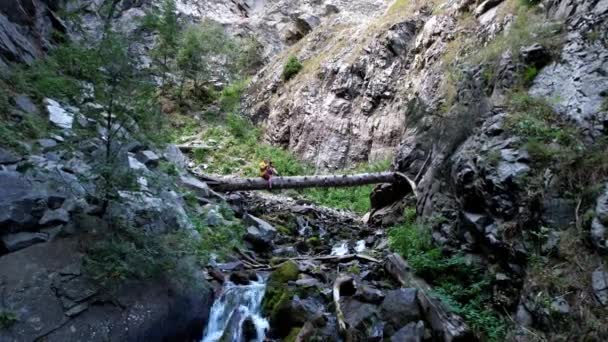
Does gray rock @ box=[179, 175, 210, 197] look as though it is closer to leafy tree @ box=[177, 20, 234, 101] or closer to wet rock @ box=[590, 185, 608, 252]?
wet rock @ box=[590, 185, 608, 252]

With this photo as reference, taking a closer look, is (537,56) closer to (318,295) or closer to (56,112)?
(318,295)

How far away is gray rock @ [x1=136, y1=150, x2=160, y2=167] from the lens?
8.46 metres

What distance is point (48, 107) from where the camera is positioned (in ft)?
26.3

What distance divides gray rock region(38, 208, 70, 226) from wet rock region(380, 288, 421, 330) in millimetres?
4649

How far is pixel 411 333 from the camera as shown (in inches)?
225

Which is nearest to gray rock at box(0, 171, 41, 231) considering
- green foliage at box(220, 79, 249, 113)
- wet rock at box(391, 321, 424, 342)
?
wet rock at box(391, 321, 424, 342)

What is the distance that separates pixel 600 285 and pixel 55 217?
6761 mm

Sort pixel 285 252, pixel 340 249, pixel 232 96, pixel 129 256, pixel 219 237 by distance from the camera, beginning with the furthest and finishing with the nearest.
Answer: pixel 232 96, pixel 340 249, pixel 285 252, pixel 219 237, pixel 129 256

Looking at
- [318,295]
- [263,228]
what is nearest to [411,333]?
[318,295]

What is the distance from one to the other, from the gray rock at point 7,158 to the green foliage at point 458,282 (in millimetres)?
6277

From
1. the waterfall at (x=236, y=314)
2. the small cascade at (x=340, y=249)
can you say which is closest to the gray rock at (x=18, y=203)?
the waterfall at (x=236, y=314)

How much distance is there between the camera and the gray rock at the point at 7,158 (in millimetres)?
6207

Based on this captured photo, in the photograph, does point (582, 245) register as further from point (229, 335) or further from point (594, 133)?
point (229, 335)

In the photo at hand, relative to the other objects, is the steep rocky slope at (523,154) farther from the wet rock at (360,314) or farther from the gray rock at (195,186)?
the gray rock at (195,186)
